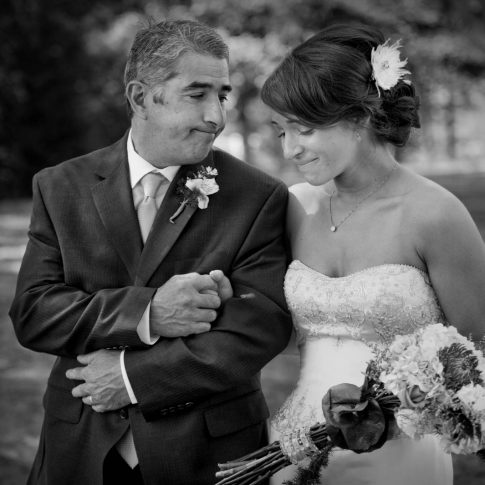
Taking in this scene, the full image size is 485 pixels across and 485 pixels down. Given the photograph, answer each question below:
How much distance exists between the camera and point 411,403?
255cm

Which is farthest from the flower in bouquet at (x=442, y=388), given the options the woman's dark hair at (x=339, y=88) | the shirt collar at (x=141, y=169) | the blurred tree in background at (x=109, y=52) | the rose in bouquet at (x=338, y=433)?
the blurred tree in background at (x=109, y=52)

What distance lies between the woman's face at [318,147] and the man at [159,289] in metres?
0.25

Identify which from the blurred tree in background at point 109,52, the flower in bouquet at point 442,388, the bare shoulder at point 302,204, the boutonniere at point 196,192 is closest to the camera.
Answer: the flower in bouquet at point 442,388

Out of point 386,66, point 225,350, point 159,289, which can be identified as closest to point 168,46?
point 386,66

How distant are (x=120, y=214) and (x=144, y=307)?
1.38 feet

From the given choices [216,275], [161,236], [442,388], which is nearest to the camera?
[442,388]

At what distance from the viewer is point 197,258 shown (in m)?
3.35

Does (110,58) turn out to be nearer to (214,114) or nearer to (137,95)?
(137,95)

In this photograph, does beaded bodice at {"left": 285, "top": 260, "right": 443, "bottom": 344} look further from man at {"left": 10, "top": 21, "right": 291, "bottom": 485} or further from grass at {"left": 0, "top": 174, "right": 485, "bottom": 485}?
grass at {"left": 0, "top": 174, "right": 485, "bottom": 485}

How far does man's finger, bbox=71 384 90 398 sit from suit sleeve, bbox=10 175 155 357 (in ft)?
0.42

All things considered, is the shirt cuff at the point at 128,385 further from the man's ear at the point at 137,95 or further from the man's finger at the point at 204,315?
the man's ear at the point at 137,95

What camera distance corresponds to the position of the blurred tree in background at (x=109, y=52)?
551 inches

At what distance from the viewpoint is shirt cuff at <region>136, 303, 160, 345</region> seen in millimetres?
3160

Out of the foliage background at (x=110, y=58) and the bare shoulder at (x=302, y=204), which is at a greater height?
the foliage background at (x=110, y=58)
